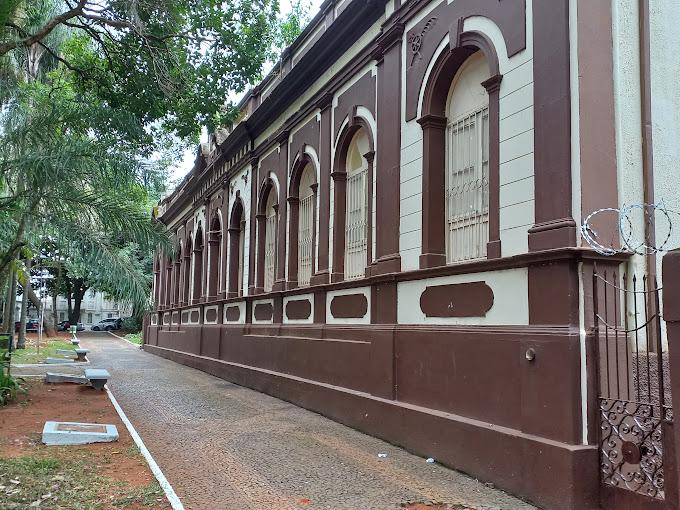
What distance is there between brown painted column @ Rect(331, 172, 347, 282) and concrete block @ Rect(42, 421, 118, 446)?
411 cm

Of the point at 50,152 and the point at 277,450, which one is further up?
the point at 50,152

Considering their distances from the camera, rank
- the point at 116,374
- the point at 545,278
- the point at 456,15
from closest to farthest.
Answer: the point at 545,278
the point at 456,15
the point at 116,374

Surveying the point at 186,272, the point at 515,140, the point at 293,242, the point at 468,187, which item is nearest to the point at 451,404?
the point at 468,187

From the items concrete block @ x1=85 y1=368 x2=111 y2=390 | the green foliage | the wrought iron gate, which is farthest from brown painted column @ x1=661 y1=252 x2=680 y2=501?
the green foliage

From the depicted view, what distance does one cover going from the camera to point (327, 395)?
9523 millimetres

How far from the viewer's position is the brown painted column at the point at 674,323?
4.23 m

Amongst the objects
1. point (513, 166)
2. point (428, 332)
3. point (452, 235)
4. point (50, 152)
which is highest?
point (50, 152)

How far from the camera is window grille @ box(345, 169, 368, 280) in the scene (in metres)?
9.62

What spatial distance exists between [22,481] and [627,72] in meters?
6.63

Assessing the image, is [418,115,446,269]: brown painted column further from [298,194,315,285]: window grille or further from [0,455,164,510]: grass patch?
[298,194,315,285]: window grille

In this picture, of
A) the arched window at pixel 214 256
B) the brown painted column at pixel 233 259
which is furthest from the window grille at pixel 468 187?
the arched window at pixel 214 256

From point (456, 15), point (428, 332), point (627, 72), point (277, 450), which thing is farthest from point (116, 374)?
point (627, 72)

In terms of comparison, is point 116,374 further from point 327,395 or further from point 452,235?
point 452,235

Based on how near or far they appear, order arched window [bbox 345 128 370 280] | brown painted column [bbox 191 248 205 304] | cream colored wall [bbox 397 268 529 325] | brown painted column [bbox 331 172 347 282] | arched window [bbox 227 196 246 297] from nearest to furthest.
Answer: cream colored wall [bbox 397 268 529 325]
arched window [bbox 345 128 370 280]
brown painted column [bbox 331 172 347 282]
arched window [bbox 227 196 246 297]
brown painted column [bbox 191 248 205 304]
